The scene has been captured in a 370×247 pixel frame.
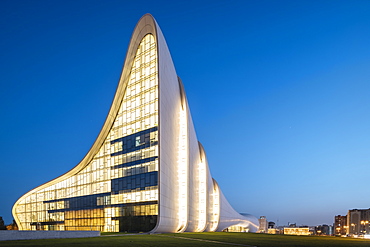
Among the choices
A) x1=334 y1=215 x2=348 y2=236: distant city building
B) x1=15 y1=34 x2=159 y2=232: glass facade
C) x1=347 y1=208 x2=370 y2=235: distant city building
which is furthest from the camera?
x1=334 y1=215 x2=348 y2=236: distant city building

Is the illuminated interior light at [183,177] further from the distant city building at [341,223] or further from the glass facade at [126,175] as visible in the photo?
the distant city building at [341,223]

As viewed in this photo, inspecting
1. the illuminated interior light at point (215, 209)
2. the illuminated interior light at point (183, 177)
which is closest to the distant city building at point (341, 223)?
the illuminated interior light at point (215, 209)

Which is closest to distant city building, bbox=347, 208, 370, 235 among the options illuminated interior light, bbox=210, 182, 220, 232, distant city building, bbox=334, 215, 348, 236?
distant city building, bbox=334, 215, 348, 236

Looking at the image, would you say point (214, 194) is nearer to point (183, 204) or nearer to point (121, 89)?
point (183, 204)

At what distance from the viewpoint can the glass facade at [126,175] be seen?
3725 centimetres

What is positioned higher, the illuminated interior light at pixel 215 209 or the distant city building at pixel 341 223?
the illuminated interior light at pixel 215 209

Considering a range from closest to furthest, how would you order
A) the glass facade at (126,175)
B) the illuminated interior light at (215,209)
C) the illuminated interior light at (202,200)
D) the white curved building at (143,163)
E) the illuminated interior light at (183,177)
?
the white curved building at (143,163) < the glass facade at (126,175) < the illuminated interior light at (183,177) < the illuminated interior light at (202,200) < the illuminated interior light at (215,209)

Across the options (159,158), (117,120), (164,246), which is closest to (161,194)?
(159,158)

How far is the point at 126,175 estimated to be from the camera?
136ft

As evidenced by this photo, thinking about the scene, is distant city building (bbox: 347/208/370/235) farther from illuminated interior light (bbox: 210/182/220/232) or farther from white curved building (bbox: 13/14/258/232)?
white curved building (bbox: 13/14/258/232)

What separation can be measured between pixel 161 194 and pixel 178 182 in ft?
22.6

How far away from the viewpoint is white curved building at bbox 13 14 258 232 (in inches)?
1453

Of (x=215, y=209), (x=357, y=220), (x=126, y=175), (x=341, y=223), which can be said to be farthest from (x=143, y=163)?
(x=341, y=223)

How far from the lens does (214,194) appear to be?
2788 inches
